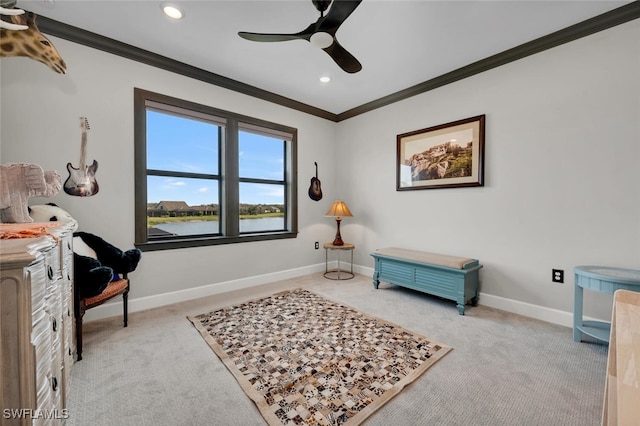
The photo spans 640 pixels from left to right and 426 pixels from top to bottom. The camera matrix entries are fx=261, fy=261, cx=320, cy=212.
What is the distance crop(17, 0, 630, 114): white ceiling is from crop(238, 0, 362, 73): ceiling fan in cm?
32

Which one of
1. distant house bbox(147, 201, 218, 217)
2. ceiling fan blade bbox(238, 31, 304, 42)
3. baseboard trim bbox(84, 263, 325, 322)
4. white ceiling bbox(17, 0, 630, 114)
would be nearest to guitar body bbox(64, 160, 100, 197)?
distant house bbox(147, 201, 218, 217)

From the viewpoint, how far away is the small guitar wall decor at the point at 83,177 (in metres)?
2.35

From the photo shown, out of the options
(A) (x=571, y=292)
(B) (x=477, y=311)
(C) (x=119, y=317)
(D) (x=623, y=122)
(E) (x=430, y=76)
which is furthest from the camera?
(E) (x=430, y=76)

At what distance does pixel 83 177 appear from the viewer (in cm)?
240

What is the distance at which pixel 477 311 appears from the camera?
2.78 meters

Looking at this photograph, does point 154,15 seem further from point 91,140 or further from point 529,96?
point 529,96

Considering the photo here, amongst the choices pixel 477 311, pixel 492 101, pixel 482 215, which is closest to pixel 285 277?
pixel 477 311

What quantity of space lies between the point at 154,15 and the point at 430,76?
293 cm

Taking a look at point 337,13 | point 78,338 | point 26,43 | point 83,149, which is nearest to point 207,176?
point 83,149

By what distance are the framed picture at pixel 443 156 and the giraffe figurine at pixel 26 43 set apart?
353cm

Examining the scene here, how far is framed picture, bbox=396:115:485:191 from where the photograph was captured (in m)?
2.97

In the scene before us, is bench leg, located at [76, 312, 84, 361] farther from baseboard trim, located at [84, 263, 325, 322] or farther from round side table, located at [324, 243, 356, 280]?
round side table, located at [324, 243, 356, 280]

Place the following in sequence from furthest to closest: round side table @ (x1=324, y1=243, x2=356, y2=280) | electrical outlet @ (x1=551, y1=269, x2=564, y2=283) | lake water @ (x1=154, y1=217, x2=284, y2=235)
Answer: round side table @ (x1=324, y1=243, x2=356, y2=280) < lake water @ (x1=154, y1=217, x2=284, y2=235) < electrical outlet @ (x1=551, y1=269, x2=564, y2=283)

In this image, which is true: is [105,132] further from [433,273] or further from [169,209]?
[433,273]
